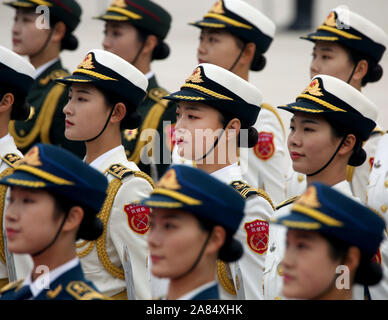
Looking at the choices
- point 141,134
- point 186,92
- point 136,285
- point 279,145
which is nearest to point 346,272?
point 136,285

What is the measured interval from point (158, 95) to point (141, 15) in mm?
831

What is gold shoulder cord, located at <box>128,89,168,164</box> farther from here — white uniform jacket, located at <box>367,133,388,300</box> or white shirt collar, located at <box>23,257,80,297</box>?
white shirt collar, located at <box>23,257,80,297</box>

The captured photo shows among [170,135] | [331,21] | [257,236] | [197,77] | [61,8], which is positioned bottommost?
[257,236]

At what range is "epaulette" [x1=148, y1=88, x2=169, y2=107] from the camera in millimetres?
9586

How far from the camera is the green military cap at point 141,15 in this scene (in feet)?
32.6

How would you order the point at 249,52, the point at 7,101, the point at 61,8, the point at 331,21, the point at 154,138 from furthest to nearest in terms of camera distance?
1. the point at 61,8
2. the point at 249,52
3. the point at 154,138
4. the point at 331,21
5. the point at 7,101

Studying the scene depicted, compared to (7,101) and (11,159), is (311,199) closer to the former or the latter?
(11,159)

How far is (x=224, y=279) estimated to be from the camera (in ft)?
21.2

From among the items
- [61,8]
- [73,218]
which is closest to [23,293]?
[73,218]

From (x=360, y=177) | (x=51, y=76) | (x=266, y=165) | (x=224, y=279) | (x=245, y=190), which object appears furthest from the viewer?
(x=51, y=76)

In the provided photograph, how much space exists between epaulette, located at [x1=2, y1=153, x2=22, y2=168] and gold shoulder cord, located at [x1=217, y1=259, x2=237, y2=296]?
1.63 metres

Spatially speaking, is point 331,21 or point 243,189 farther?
point 331,21

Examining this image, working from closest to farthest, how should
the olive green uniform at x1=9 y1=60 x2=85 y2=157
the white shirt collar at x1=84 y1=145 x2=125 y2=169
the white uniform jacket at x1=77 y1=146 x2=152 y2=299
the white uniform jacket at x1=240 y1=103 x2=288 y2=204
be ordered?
the white uniform jacket at x1=77 y1=146 x2=152 y2=299 < the white shirt collar at x1=84 y1=145 x2=125 y2=169 < the white uniform jacket at x1=240 y1=103 x2=288 y2=204 < the olive green uniform at x1=9 y1=60 x2=85 y2=157

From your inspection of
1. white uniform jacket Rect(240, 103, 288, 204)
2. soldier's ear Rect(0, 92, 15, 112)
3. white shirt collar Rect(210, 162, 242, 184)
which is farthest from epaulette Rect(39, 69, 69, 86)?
white shirt collar Rect(210, 162, 242, 184)
